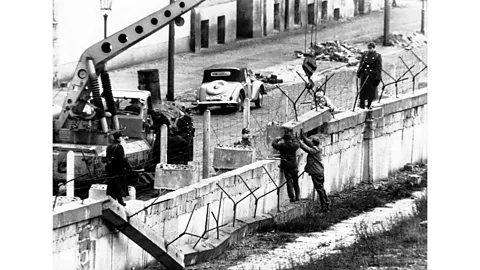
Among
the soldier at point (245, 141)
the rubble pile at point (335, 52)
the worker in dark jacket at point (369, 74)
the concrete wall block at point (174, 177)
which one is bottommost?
the concrete wall block at point (174, 177)

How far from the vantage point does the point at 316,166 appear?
19391 millimetres

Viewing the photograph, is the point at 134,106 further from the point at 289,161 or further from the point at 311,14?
the point at 311,14

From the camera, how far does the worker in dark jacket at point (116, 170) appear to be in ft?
54.6

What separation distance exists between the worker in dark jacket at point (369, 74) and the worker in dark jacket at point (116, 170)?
3.18 meters

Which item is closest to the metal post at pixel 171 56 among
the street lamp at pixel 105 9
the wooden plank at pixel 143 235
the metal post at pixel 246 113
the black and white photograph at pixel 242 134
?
the black and white photograph at pixel 242 134

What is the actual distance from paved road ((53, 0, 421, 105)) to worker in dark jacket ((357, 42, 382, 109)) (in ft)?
1.24

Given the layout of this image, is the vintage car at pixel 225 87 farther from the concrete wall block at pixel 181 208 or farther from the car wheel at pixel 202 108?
the concrete wall block at pixel 181 208

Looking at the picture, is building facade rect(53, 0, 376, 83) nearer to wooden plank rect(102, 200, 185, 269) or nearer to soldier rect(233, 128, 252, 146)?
soldier rect(233, 128, 252, 146)

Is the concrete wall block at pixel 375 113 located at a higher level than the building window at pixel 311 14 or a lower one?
lower

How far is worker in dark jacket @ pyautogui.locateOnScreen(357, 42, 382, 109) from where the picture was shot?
1952cm

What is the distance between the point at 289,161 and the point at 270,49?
4.59 feet

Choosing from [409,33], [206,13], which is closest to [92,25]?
[206,13]

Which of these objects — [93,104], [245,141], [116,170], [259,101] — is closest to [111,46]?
[93,104]
